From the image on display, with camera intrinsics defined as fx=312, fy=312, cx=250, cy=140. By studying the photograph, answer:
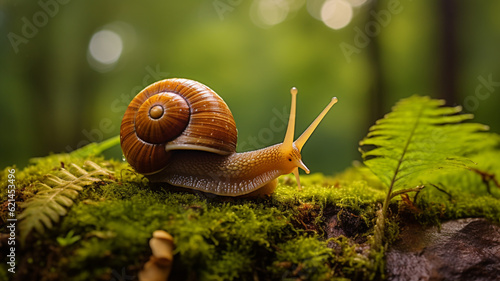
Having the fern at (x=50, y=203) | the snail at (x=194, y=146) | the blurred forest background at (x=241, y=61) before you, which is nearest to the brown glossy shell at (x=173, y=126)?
the snail at (x=194, y=146)

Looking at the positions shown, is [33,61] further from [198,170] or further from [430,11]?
[430,11]

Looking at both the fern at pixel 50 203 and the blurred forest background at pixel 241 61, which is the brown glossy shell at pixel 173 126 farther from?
the blurred forest background at pixel 241 61

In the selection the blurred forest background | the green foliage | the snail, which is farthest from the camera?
the blurred forest background

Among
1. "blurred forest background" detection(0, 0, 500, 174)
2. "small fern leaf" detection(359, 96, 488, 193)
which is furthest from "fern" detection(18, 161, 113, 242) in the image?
"blurred forest background" detection(0, 0, 500, 174)

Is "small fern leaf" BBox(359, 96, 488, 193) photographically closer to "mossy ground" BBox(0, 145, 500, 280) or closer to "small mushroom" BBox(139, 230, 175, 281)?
"mossy ground" BBox(0, 145, 500, 280)

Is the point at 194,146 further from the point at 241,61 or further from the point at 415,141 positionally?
the point at 241,61

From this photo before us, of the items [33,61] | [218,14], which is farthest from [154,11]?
[33,61]
